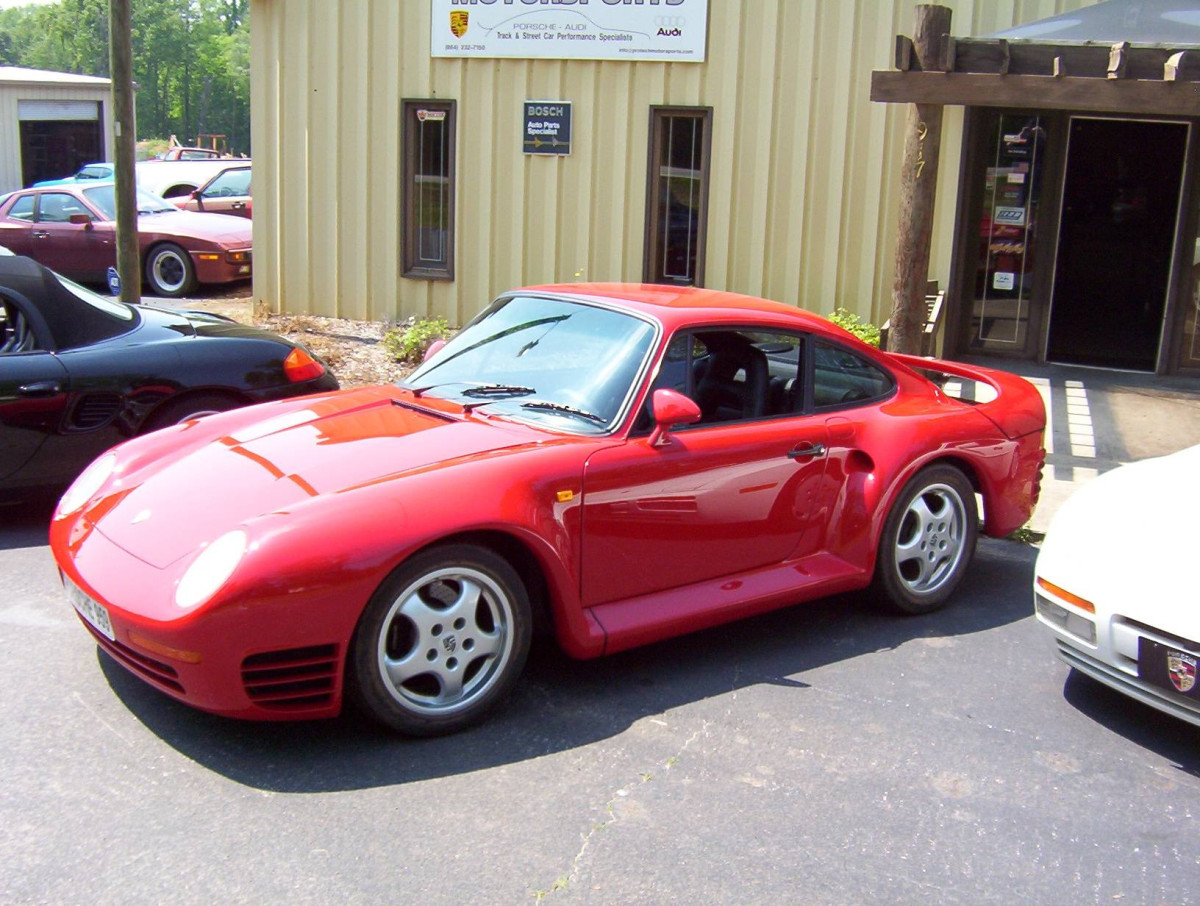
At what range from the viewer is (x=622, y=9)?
1116 cm

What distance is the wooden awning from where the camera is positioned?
773 cm

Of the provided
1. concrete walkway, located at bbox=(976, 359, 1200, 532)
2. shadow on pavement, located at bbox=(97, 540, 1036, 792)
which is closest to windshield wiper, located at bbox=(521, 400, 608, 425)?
shadow on pavement, located at bbox=(97, 540, 1036, 792)

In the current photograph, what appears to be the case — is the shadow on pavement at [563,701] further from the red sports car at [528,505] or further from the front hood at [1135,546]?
the front hood at [1135,546]

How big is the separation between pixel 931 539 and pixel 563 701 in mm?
2003

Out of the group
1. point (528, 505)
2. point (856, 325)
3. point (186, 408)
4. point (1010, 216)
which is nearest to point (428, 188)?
point (856, 325)

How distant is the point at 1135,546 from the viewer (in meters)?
4.43

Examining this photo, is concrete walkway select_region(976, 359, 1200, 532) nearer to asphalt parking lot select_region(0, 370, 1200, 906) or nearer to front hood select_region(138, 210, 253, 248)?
asphalt parking lot select_region(0, 370, 1200, 906)

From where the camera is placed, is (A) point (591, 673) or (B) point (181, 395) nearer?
(A) point (591, 673)

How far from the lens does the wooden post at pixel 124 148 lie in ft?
32.6

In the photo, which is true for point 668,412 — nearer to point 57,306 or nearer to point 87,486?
point 87,486

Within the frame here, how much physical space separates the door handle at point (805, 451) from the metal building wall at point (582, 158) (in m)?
6.23

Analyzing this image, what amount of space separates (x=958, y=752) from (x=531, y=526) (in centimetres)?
163

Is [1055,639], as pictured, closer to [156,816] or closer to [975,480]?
[975,480]

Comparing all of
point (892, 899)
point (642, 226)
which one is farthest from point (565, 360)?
point (642, 226)
